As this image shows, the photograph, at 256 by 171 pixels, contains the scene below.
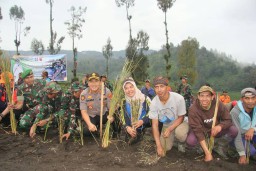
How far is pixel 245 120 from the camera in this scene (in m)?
3.25

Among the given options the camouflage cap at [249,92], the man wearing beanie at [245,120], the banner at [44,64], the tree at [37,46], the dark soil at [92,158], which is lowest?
the dark soil at [92,158]

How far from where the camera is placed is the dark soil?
278 centimetres

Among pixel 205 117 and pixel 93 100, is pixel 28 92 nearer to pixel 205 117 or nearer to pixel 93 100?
pixel 93 100

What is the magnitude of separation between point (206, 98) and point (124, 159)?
3.92 ft

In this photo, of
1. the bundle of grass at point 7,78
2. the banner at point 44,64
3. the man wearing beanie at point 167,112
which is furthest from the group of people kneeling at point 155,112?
the banner at point 44,64

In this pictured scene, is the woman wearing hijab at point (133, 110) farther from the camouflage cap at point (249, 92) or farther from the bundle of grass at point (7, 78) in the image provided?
the bundle of grass at point (7, 78)

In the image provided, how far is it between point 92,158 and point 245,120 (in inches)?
77.2

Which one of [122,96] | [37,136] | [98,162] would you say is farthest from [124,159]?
[37,136]

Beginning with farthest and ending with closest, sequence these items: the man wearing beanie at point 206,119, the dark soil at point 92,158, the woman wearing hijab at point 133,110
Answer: the woman wearing hijab at point 133,110, the man wearing beanie at point 206,119, the dark soil at point 92,158

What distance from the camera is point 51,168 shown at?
2721 millimetres

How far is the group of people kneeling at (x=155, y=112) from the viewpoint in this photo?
10.2ft

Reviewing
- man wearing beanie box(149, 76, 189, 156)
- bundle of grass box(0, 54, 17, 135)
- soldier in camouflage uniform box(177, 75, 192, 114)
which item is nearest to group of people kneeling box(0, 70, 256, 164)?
man wearing beanie box(149, 76, 189, 156)

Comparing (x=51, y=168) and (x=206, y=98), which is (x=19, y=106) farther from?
(x=206, y=98)

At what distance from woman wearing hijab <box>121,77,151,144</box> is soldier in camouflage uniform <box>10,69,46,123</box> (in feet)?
5.40
